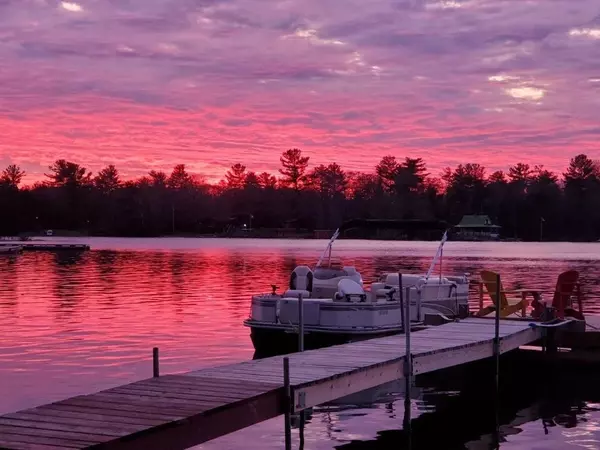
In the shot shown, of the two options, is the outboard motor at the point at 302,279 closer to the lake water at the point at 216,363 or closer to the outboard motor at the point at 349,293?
the outboard motor at the point at 349,293

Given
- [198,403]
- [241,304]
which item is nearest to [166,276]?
[241,304]

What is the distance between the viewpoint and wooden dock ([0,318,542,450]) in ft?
34.0

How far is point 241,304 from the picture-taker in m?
42.0

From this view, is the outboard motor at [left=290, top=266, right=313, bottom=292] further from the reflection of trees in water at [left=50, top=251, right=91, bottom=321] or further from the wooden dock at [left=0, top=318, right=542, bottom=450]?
the reflection of trees in water at [left=50, top=251, right=91, bottom=321]

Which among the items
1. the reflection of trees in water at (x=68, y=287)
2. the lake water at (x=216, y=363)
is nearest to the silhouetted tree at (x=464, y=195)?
the reflection of trees in water at (x=68, y=287)

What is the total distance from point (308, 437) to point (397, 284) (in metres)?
10.4

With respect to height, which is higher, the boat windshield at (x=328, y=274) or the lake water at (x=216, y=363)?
the boat windshield at (x=328, y=274)

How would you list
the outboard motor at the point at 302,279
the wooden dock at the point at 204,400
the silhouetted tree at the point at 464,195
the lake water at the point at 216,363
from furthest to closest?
the silhouetted tree at the point at 464,195 → the outboard motor at the point at 302,279 → the lake water at the point at 216,363 → the wooden dock at the point at 204,400

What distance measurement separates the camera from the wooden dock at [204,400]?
408 inches

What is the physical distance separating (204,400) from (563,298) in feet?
43.4

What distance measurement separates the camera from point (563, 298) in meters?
22.7

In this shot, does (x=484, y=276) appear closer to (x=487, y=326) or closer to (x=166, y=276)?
(x=487, y=326)

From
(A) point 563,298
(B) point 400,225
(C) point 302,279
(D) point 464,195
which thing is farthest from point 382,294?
(D) point 464,195

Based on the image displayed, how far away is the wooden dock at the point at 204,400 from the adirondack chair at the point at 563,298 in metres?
5.21
